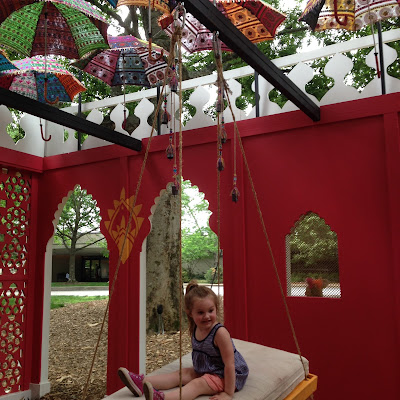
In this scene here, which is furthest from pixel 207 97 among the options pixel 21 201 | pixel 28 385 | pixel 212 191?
pixel 28 385

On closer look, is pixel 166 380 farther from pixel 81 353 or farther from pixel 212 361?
pixel 81 353

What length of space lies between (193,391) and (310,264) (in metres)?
1.95

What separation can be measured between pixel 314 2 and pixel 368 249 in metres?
1.90

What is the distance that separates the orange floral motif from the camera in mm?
4691

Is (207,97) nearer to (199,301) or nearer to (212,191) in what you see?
(212,191)

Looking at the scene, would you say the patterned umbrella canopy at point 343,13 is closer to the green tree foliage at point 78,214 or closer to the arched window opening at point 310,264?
the arched window opening at point 310,264

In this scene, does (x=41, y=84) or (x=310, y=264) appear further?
(x=41, y=84)

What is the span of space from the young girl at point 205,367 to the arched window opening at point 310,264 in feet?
4.36

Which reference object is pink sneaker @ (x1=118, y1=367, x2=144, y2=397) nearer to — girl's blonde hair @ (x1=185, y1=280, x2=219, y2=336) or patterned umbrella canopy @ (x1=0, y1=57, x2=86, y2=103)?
girl's blonde hair @ (x1=185, y1=280, x2=219, y2=336)

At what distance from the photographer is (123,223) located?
477 centimetres

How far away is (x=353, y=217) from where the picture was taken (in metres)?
3.55

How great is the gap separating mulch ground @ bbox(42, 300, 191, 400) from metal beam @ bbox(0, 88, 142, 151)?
9.72 feet

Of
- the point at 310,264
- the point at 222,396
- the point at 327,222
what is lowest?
the point at 222,396

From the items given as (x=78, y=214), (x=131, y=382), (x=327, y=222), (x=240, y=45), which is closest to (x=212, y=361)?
(x=131, y=382)
